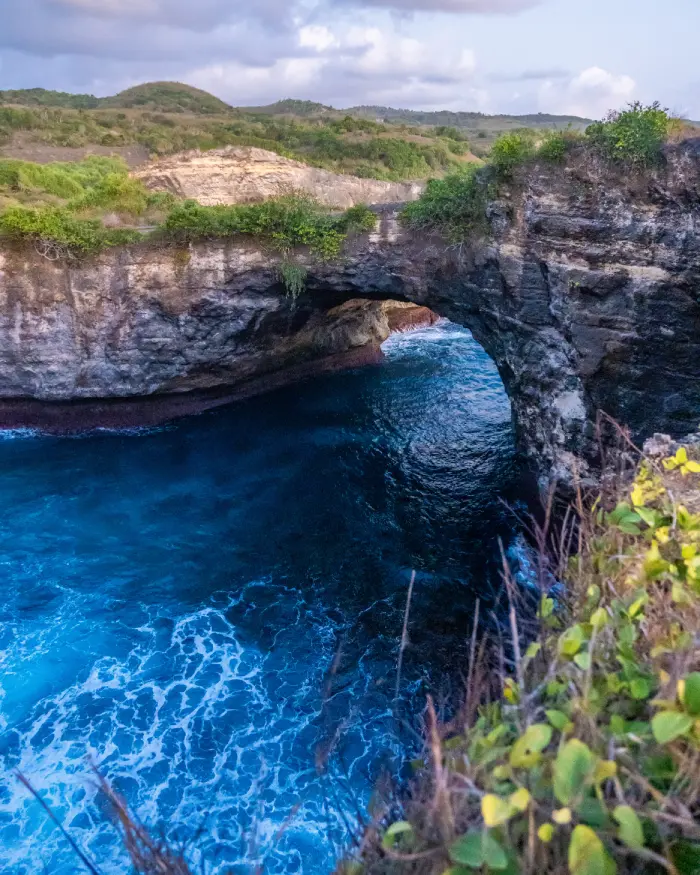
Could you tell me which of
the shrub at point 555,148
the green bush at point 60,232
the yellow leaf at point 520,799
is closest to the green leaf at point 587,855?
the yellow leaf at point 520,799

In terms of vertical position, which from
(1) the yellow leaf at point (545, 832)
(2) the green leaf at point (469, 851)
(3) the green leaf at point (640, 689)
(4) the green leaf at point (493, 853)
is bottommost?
(2) the green leaf at point (469, 851)

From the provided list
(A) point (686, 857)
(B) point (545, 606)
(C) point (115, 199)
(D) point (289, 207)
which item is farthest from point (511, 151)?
(C) point (115, 199)

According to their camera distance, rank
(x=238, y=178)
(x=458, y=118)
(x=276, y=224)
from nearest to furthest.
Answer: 1. (x=276, y=224)
2. (x=238, y=178)
3. (x=458, y=118)

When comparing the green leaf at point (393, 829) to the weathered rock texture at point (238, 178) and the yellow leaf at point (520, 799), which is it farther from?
the weathered rock texture at point (238, 178)

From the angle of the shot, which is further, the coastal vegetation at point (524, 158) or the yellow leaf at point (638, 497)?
the coastal vegetation at point (524, 158)

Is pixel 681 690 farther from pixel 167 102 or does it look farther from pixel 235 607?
pixel 167 102

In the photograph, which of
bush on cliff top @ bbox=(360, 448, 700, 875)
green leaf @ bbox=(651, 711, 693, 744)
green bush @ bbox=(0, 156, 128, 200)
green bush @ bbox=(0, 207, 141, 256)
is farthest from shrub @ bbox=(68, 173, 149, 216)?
green leaf @ bbox=(651, 711, 693, 744)

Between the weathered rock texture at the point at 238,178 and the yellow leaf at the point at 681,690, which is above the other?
the weathered rock texture at the point at 238,178

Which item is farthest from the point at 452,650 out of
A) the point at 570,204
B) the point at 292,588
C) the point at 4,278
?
the point at 4,278
